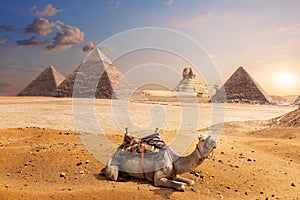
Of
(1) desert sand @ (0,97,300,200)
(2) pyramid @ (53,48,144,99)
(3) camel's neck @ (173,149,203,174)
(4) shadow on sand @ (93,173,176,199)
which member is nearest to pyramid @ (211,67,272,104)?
(2) pyramid @ (53,48,144,99)

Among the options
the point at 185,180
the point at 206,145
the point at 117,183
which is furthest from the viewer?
the point at 185,180

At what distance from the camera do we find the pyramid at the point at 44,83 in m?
69.9

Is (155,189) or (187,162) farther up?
(187,162)

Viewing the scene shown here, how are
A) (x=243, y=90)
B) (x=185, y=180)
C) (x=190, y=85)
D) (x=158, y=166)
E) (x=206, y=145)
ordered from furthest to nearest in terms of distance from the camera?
(x=190, y=85) < (x=243, y=90) < (x=185, y=180) < (x=158, y=166) < (x=206, y=145)

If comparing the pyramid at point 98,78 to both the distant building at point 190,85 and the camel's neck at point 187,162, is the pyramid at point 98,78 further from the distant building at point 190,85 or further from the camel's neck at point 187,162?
the camel's neck at point 187,162

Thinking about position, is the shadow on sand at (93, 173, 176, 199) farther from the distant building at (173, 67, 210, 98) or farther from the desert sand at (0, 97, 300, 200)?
the distant building at (173, 67, 210, 98)

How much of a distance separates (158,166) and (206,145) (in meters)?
0.97

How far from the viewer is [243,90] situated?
6519cm

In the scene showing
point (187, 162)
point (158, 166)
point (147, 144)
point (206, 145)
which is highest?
point (206, 145)

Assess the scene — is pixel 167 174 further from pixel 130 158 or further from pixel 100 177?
pixel 100 177

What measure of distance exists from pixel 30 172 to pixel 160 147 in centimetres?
275

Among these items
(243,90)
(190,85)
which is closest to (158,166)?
(243,90)

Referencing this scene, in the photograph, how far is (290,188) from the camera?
6.61 meters

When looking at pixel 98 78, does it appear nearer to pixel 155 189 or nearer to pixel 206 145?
pixel 155 189
